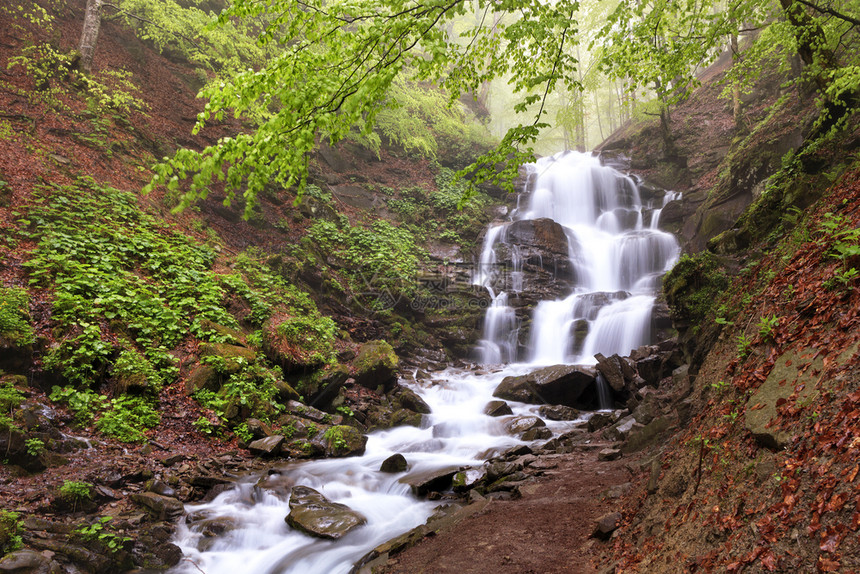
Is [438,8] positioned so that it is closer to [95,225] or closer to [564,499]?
[564,499]

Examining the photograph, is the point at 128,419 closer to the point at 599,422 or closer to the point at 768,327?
the point at 768,327

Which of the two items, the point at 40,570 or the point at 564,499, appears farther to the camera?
the point at 564,499

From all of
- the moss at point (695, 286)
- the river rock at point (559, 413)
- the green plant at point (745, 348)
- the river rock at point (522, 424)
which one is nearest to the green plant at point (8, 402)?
the green plant at point (745, 348)

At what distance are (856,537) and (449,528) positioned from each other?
3.86 m

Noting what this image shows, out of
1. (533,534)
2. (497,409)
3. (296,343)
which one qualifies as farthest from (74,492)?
(497,409)

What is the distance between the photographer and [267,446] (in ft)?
23.1

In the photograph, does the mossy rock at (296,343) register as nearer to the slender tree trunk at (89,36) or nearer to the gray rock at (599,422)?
the gray rock at (599,422)

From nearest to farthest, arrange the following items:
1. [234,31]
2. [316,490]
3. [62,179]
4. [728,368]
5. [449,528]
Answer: [728,368] < [449,528] < [316,490] < [62,179] < [234,31]

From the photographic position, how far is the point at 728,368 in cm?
416

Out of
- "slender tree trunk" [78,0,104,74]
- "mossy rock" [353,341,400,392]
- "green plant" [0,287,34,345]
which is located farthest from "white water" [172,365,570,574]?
"slender tree trunk" [78,0,104,74]

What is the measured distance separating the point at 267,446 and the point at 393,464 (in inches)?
87.3

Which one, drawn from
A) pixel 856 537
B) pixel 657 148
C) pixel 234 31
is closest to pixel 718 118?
pixel 657 148

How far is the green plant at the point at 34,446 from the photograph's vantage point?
192 inches

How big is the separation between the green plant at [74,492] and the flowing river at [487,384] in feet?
3.68
